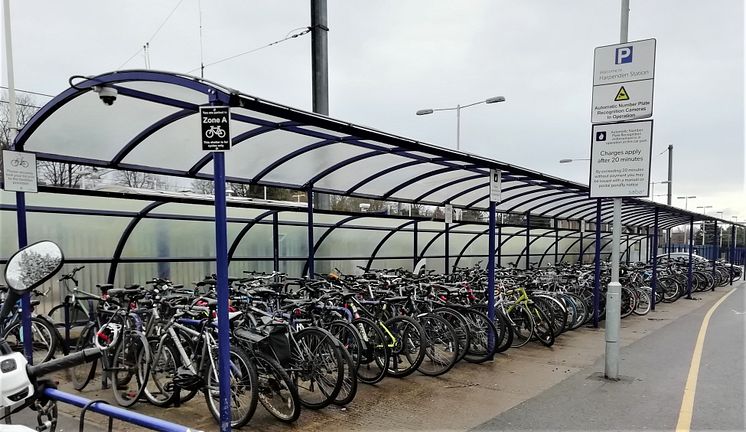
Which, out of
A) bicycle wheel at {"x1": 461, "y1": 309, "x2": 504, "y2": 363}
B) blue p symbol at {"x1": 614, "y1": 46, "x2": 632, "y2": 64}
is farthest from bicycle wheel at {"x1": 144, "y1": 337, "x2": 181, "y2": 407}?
blue p symbol at {"x1": 614, "y1": 46, "x2": 632, "y2": 64}

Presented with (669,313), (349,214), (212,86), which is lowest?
(669,313)

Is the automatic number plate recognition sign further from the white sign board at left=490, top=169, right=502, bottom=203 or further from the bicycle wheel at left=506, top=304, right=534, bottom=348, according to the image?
the bicycle wheel at left=506, top=304, right=534, bottom=348

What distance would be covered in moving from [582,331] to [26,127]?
8.12 m

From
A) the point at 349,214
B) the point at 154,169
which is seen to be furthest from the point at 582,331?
the point at 154,169

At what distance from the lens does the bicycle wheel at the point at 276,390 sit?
3.79m

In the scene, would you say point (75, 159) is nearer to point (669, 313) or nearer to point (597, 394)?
point (597, 394)

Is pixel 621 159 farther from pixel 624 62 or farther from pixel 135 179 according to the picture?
pixel 135 179

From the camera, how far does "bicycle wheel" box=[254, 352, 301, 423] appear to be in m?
3.79

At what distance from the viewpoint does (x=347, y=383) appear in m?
4.27

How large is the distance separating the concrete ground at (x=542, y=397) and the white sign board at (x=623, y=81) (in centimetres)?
285

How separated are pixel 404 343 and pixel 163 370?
93.6 inches

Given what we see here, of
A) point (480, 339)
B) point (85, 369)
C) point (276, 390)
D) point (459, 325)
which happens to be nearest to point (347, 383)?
point (276, 390)

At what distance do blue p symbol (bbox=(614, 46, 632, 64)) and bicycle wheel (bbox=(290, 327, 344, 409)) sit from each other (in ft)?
13.8

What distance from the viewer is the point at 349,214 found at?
8914 mm
